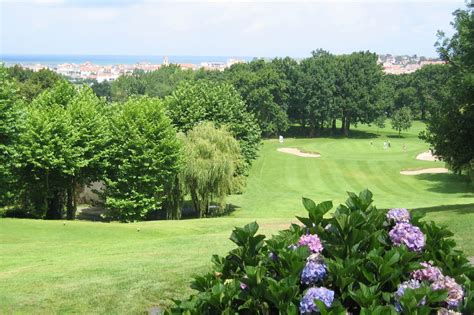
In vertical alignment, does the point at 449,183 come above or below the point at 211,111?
below

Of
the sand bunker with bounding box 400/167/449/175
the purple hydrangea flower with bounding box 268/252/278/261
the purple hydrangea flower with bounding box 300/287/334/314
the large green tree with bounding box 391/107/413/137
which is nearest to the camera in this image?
the purple hydrangea flower with bounding box 300/287/334/314

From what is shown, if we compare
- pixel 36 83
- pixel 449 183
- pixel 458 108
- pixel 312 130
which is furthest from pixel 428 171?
pixel 36 83

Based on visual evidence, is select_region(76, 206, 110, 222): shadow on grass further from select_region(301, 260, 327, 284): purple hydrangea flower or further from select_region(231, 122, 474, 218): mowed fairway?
select_region(301, 260, 327, 284): purple hydrangea flower

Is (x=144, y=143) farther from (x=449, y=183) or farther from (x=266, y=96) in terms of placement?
(x=266, y=96)

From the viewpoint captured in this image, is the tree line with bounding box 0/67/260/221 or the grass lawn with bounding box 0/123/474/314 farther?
the tree line with bounding box 0/67/260/221

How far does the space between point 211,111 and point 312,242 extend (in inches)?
1689

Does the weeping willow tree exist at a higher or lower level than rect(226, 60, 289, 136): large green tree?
lower

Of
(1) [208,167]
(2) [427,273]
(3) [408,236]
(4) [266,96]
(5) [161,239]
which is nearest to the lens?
(2) [427,273]

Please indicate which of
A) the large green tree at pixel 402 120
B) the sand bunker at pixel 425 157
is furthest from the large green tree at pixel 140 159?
the large green tree at pixel 402 120

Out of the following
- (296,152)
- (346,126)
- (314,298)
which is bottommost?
(296,152)

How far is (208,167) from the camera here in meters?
38.8

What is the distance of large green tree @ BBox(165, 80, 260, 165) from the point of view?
4716 centimetres

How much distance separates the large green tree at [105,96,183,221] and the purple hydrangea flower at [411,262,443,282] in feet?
104

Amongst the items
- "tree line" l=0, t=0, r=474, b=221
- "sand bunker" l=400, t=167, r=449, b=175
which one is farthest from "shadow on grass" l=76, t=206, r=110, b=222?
"sand bunker" l=400, t=167, r=449, b=175
